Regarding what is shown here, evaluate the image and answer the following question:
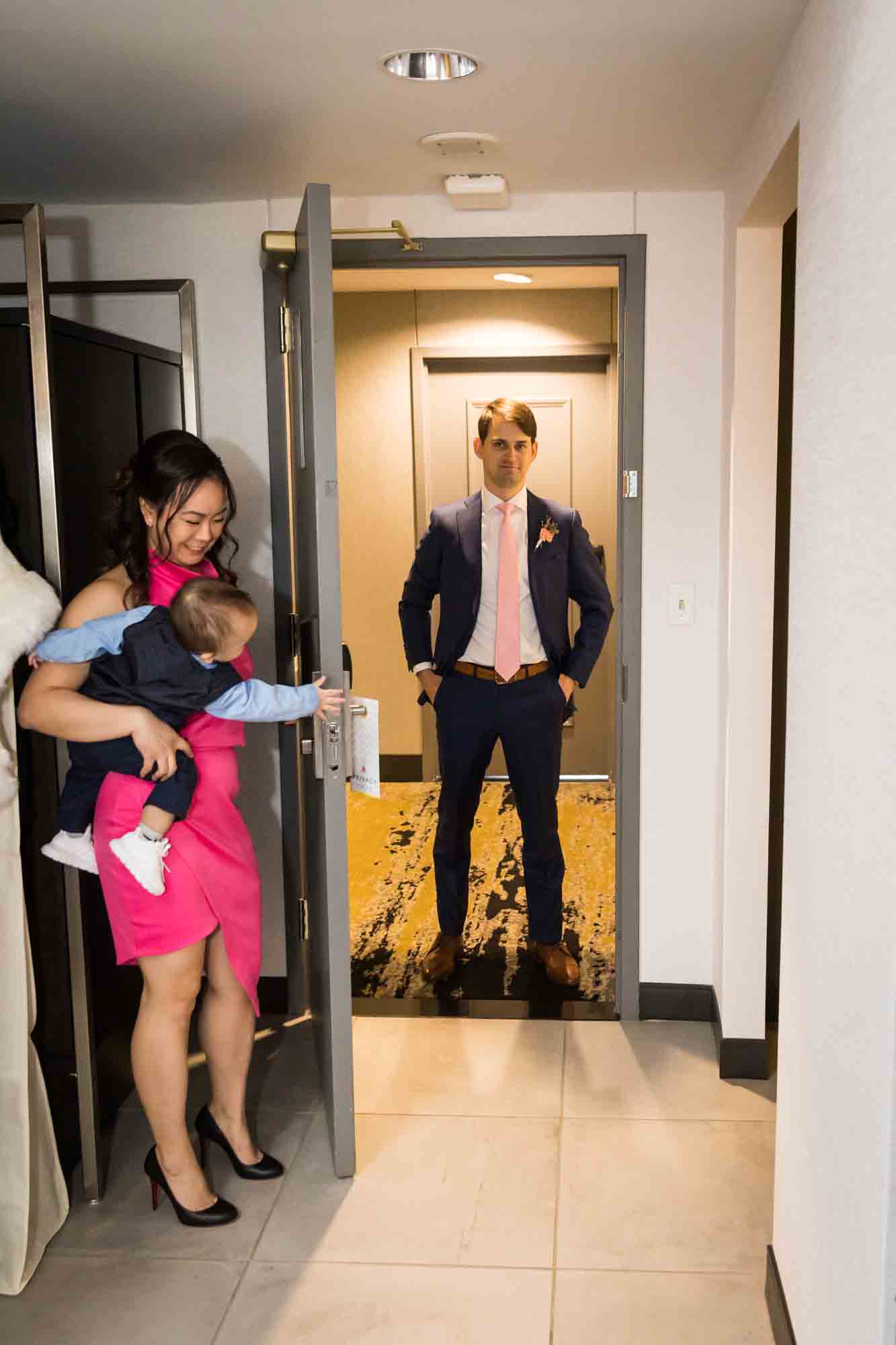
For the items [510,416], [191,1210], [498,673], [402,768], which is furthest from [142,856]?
[402,768]

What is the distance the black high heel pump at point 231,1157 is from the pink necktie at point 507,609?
1.48 m

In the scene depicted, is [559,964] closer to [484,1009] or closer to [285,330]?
[484,1009]

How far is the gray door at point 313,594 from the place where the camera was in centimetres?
229

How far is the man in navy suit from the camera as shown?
11.4ft

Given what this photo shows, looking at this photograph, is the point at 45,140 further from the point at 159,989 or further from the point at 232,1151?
the point at 232,1151

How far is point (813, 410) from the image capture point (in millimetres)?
1817

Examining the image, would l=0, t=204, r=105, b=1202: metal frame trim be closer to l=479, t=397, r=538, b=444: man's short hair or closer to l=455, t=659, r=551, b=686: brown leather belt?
l=455, t=659, r=551, b=686: brown leather belt

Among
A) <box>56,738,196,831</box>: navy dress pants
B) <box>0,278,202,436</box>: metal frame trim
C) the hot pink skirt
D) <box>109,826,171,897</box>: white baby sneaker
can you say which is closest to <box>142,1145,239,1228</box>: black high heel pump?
the hot pink skirt

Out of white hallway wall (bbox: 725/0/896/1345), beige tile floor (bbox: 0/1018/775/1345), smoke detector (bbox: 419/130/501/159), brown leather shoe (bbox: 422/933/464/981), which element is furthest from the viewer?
brown leather shoe (bbox: 422/933/464/981)

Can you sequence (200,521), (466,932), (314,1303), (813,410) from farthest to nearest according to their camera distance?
(466,932) → (200,521) → (314,1303) → (813,410)

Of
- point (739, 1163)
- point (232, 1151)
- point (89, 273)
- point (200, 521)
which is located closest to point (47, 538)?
point (200, 521)

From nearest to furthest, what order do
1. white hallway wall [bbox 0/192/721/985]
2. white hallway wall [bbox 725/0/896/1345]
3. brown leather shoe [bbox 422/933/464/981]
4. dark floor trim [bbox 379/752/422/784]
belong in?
white hallway wall [bbox 725/0/896/1345], white hallway wall [bbox 0/192/721/985], brown leather shoe [bbox 422/933/464/981], dark floor trim [bbox 379/752/422/784]

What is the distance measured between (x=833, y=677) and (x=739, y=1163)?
1.39 m

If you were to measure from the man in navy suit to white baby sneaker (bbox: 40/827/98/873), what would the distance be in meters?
1.36
